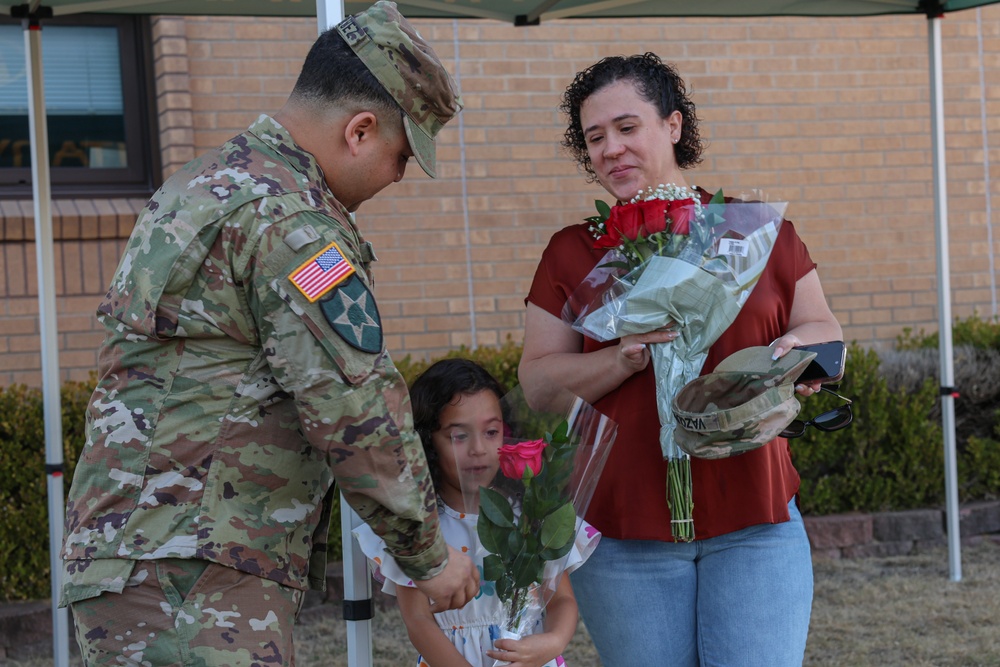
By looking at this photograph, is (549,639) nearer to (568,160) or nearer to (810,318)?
(810,318)

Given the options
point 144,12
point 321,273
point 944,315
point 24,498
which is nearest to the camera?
point 321,273

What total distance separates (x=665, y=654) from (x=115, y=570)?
4.12 feet

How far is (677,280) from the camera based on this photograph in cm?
241

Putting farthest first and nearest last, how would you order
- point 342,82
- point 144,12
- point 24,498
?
point 24,498 < point 144,12 < point 342,82

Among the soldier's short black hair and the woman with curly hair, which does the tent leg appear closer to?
the woman with curly hair

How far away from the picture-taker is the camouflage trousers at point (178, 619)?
192 centimetres

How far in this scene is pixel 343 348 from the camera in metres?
1.88

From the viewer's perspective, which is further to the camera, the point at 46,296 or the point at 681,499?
the point at 46,296

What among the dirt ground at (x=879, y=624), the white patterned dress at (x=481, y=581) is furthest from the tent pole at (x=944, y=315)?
the white patterned dress at (x=481, y=581)

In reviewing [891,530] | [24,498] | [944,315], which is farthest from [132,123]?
[891,530]

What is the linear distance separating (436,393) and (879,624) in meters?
3.20

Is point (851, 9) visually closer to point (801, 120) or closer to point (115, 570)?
point (801, 120)

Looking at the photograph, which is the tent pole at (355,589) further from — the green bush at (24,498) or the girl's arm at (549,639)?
the green bush at (24,498)

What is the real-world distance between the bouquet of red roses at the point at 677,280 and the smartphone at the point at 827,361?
7.4 inches
